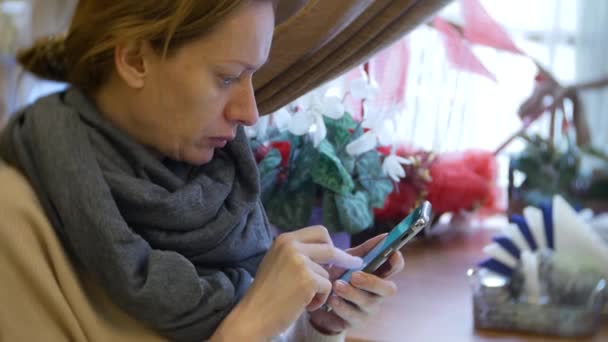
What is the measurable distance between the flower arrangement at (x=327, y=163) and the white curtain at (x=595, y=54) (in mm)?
1282

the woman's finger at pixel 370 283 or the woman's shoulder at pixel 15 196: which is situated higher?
the woman's shoulder at pixel 15 196

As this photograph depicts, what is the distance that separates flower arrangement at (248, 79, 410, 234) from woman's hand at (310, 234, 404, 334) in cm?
12

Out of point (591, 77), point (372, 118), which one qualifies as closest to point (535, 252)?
point (372, 118)

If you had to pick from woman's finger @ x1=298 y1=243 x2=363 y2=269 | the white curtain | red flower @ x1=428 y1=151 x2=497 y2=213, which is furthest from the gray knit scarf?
the white curtain

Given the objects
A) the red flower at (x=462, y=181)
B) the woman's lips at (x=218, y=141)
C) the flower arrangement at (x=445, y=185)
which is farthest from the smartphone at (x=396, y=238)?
the red flower at (x=462, y=181)

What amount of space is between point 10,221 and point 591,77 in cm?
184

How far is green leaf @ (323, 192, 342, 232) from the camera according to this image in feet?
3.47

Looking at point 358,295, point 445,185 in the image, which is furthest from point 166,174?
point 445,185

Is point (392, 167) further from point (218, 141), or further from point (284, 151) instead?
point (218, 141)

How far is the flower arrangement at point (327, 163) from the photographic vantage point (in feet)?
3.47

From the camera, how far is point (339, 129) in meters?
1.10

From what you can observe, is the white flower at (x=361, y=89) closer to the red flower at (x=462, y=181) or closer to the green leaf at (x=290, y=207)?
the green leaf at (x=290, y=207)

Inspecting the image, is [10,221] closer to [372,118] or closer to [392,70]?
[372,118]

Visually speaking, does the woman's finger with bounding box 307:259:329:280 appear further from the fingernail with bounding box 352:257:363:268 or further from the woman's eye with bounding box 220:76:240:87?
the woman's eye with bounding box 220:76:240:87
